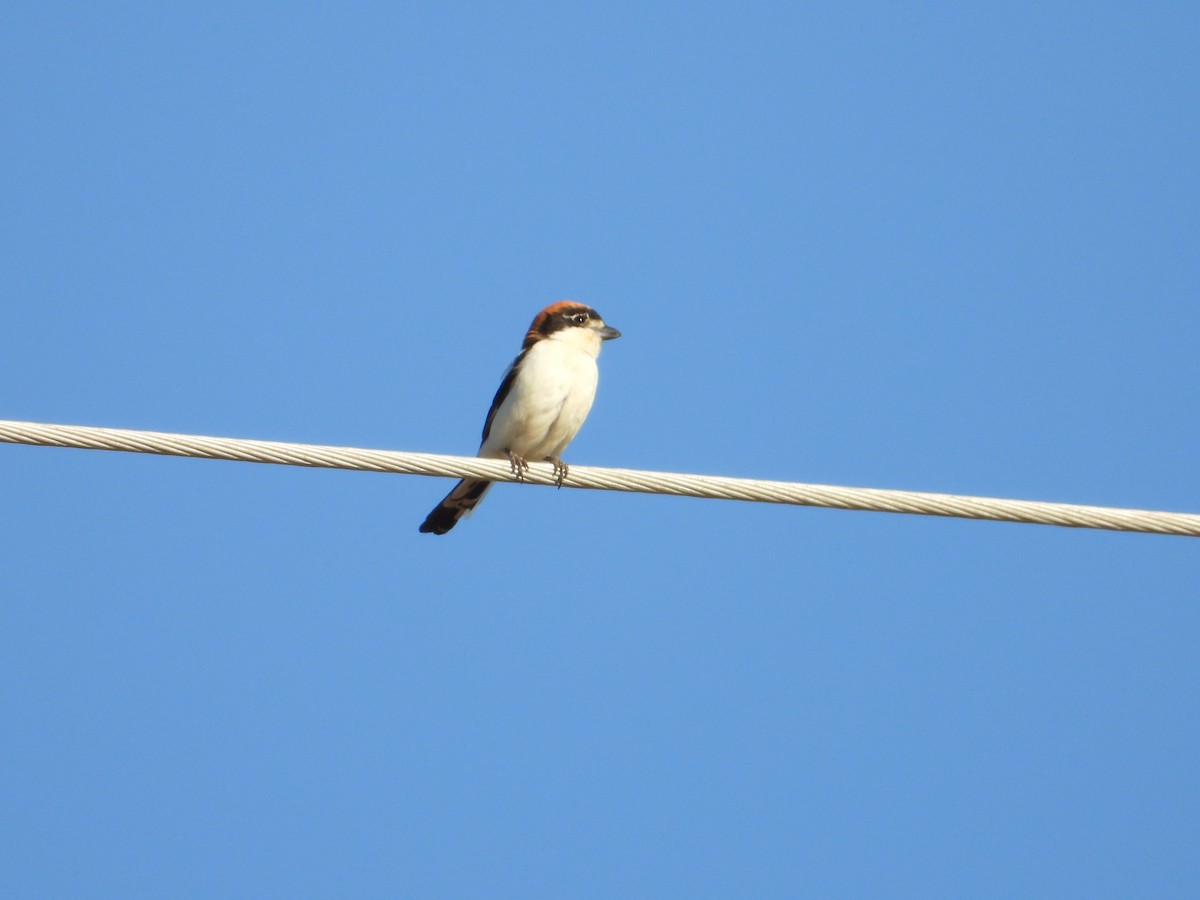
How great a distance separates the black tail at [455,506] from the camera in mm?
8430

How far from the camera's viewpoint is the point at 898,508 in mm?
5230

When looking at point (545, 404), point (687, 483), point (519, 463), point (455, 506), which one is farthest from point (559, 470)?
point (687, 483)

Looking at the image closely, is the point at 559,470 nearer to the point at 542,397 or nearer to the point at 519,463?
the point at 519,463

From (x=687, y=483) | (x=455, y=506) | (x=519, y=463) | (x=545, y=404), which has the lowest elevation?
(x=687, y=483)

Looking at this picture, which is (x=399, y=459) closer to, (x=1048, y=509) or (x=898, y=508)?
(x=898, y=508)

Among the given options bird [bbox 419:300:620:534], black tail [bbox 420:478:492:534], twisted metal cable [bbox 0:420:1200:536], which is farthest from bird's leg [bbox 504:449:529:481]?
twisted metal cable [bbox 0:420:1200:536]

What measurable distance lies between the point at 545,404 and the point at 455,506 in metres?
1.00

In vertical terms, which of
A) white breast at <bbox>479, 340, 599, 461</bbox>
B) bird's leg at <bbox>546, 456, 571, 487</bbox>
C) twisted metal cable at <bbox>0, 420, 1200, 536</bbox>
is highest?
white breast at <bbox>479, 340, 599, 461</bbox>

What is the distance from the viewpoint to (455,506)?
855 centimetres

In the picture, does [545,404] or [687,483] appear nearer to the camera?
[687,483]

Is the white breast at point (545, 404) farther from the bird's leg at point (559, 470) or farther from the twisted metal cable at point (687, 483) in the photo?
the twisted metal cable at point (687, 483)

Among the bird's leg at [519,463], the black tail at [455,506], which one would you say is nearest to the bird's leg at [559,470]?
the bird's leg at [519,463]

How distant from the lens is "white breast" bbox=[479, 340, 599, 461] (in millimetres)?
8096

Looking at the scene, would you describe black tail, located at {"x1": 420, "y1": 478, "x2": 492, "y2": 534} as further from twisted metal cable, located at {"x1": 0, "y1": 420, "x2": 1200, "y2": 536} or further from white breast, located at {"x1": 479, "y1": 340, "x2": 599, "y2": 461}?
twisted metal cable, located at {"x1": 0, "y1": 420, "x2": 1200, "y2": 536}
